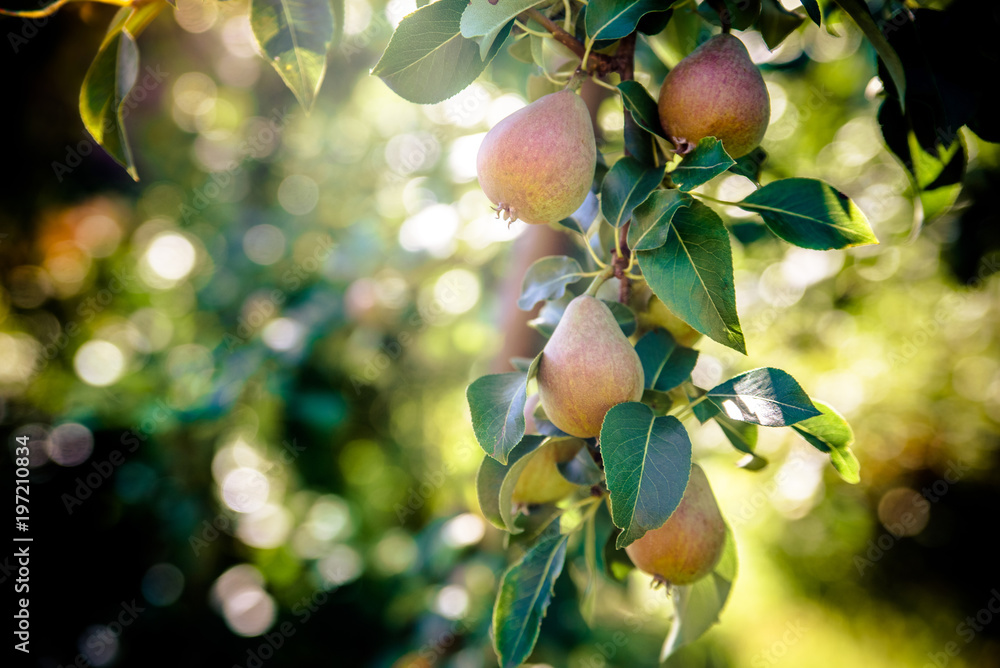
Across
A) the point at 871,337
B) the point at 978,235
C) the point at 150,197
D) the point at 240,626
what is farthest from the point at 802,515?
the point at 150,197

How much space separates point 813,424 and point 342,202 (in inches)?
101

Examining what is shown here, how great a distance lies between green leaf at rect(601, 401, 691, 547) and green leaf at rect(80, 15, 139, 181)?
0.49m

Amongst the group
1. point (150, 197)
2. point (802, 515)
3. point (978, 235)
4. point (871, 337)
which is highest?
point (150, 197)

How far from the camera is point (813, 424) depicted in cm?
45

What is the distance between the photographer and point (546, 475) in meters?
0.53

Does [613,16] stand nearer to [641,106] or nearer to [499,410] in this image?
[641,106]

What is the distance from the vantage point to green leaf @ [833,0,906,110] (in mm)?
417

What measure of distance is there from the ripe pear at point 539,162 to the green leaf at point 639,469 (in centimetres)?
16

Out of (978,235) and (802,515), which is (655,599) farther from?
(978,235)

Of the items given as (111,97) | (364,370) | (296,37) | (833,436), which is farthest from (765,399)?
(364,370)

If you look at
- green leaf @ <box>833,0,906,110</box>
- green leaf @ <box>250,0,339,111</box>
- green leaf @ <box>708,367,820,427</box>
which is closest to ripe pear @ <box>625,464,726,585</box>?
green leaf @ <box>708,367,820,427</box>

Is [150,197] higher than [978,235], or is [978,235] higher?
[150,197]

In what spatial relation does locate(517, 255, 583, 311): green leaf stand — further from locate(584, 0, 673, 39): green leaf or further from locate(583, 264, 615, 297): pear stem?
locate(584, 0, 673, 39): green leaf

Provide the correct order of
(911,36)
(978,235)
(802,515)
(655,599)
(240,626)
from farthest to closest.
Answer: (802,515)
(655,599)
(240,626)
(978,235)
(911,36)
